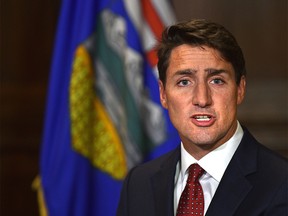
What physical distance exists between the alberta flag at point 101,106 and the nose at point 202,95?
1525mm

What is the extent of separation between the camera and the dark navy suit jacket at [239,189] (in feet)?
4.79

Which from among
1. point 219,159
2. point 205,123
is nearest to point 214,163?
point 219,159

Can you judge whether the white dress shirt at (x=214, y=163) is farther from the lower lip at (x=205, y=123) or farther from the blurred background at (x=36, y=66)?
the blurred background at (x=36, y=66)

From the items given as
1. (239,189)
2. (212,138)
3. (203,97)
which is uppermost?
(203,97)

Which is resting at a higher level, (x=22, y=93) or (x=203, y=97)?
(x=203, y=97)

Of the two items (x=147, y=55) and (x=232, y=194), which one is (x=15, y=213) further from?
(x=232, y=194)

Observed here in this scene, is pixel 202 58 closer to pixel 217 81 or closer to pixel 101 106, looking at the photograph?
pixel 217 81

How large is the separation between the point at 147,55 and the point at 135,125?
1.24 feet

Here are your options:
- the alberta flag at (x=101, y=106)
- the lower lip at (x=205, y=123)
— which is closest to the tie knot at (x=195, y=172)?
the lower lip at (x=205, y=123)

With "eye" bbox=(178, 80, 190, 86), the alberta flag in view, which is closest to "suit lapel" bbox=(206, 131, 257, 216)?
"eye" bbox=(178, 80, 190, 86)

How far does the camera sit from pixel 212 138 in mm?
1546

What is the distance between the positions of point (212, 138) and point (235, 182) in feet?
0.41

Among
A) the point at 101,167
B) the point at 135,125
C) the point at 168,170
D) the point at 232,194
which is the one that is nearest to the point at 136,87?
the point at 135,125

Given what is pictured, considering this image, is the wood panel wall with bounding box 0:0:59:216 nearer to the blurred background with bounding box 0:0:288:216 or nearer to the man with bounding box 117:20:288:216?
the blurred background with bounding box 0:0:288:216
